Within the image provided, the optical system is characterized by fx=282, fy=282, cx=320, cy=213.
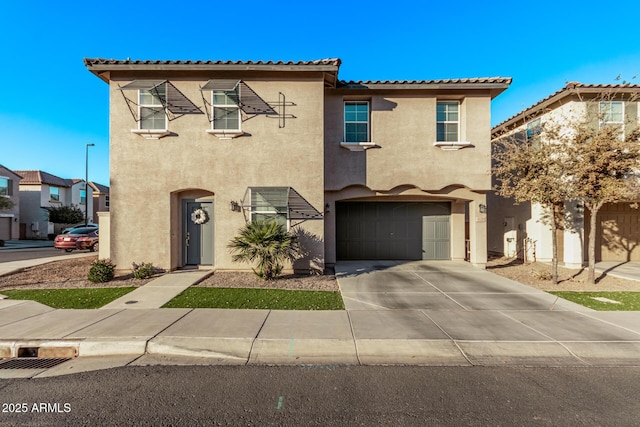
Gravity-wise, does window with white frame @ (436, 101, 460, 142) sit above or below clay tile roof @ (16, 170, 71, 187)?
below

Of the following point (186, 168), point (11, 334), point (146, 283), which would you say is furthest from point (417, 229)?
point (11, 334)

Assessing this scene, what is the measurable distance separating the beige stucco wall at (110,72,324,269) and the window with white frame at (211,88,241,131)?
35cm

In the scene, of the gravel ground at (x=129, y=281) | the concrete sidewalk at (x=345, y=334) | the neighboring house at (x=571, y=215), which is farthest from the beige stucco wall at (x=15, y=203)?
the neighboring house at (x=571, y=215)

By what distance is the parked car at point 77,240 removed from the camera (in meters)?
16.0

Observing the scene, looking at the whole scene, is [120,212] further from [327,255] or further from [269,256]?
[327,255]

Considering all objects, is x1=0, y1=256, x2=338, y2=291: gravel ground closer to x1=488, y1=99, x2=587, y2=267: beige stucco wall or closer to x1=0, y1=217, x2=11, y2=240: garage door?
x1=488, y1=99, x2=587, y2=267: beige stucco wall

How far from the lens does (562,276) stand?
376 inches

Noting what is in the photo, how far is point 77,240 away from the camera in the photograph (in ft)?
53.1

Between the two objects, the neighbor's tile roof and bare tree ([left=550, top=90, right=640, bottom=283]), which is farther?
the neighbor's tile roof

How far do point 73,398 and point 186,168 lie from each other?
729 centimetres

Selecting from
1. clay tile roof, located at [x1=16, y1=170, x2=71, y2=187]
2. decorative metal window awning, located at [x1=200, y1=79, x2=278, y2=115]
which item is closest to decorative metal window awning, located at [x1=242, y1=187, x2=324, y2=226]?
decorative metal window awning, located at [x1=200, y1=79, x2=278, y2=115]

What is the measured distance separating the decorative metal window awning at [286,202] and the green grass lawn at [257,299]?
2.72 metres

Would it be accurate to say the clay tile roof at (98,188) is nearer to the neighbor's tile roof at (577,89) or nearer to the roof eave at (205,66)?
the roof eave at (205,66)

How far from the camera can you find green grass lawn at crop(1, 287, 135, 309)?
21.4 feet
